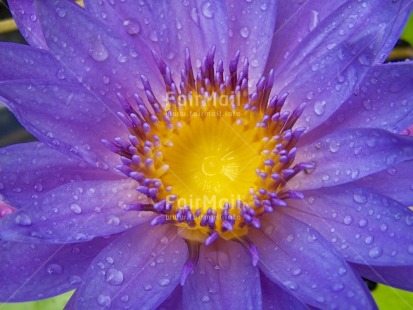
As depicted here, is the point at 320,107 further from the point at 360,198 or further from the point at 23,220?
the point at 23,220

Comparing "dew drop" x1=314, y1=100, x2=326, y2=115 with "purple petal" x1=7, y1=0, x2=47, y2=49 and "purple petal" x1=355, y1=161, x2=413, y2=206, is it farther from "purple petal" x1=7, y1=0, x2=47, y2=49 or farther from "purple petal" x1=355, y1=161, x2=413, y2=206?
"purple petal" x1=7, y1=0, x2=47, y2=49

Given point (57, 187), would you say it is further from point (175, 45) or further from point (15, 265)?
point (175, 45)

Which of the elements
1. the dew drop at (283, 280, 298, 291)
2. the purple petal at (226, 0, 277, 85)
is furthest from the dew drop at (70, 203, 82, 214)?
A: the purple petal at (226, 0, 277, 85)

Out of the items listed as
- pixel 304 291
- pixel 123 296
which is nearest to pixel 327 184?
pixel 304 291

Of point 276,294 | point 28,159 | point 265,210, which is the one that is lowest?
point 276,294

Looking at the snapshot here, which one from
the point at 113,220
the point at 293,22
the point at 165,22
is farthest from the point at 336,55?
the point at 113,220

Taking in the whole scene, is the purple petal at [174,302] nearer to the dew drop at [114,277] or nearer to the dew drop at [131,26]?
the dew drop at [114,277]

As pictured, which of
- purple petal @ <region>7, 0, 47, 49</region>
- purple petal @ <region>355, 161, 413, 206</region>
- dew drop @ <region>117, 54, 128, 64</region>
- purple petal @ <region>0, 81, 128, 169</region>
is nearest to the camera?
purple petal @ <region>0, 81, 128, 169</region>
